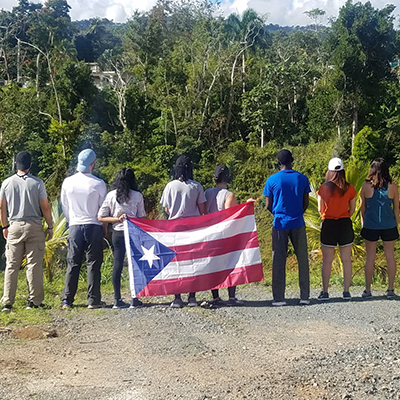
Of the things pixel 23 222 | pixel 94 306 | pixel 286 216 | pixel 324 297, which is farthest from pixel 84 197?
pixel 324 297

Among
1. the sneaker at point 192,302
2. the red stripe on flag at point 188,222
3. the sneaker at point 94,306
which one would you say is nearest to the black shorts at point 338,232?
the red stripe on flag at point 188,222

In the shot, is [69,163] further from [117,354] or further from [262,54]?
[117,354]

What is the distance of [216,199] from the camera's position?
7.23 m

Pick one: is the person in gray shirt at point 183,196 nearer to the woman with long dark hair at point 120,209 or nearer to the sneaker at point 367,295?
the woman with long dark hair at point 120,209

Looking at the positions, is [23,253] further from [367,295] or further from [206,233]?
[367,295]

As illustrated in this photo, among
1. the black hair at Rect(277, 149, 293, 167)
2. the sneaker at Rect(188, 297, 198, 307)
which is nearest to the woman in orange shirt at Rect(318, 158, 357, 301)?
the black hair at Rect(277, 149, 293, 167)

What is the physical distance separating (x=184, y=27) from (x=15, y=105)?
557 inches

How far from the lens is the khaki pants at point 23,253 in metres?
6.98

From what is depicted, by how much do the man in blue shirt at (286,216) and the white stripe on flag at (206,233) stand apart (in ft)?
1.28

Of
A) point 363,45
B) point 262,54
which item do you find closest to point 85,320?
point 363,45

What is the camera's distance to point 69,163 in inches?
1080

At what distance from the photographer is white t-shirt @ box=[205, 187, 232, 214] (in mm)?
7211

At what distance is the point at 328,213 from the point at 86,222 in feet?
9.87

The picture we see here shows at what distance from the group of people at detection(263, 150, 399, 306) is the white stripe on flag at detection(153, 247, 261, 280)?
1.01 feet
